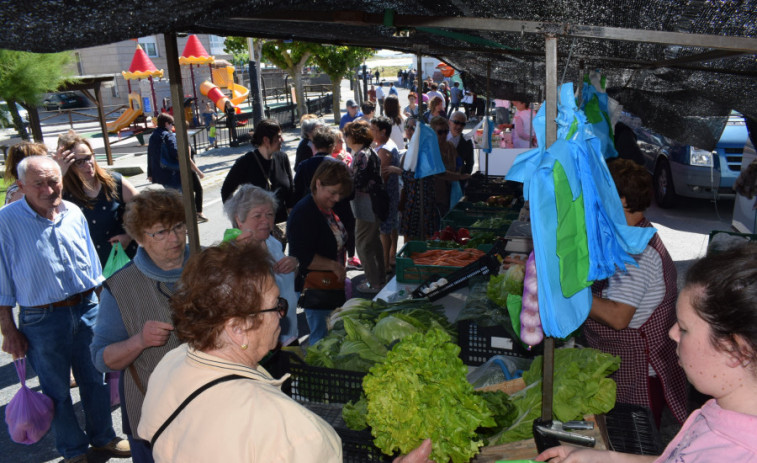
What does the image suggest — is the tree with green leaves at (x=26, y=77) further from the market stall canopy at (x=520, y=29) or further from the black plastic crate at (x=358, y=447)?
the black plastic crate at (x=358, y=447)

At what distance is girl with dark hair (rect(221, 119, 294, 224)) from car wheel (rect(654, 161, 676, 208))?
25.1 ft

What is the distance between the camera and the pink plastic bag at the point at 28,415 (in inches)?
157

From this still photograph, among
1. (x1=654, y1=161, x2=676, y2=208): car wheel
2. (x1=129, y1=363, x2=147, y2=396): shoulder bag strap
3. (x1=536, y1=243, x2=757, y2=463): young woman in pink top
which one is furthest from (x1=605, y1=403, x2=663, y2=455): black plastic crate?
(x1=654, y1=161, x2=676, y2=208): car wheel

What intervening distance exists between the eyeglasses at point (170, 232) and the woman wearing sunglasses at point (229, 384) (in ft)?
3.44

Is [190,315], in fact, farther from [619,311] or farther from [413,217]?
[413,217]

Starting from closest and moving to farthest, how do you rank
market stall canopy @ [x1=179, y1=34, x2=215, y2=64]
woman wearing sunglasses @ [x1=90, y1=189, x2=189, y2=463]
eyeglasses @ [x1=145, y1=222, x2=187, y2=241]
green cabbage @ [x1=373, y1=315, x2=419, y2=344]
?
woman wearing sunglasses @ [x1=90, y1=189, x2=189, y2=463] → eyeglasses @ [x1=145, y1=222, x2=187, y2=241] → green cabbage @ [x1=373, y1=315, x2=419, y2=344] → market stall canopy @ [x1=179, y1=34, x2=215, y2=64]

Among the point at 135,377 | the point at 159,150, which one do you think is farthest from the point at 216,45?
the point at 135,377

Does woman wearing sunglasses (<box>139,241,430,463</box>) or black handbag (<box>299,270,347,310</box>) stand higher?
woman wearing sunglasses (<box>139,241,430,463</box>)

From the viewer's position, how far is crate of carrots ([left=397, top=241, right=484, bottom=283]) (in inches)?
216

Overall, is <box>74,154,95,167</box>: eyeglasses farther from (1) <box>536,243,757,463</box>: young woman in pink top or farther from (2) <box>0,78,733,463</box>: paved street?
(1) <box>536,243,757,463</box>: young woman in pink top

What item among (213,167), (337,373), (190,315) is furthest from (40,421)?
(213,167)

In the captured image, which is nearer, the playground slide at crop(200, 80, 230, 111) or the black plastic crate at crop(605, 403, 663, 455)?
the black plastic crate at crop(605, 403, 663, 455)

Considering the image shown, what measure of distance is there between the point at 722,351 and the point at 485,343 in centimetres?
213

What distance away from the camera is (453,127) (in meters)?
9.45
